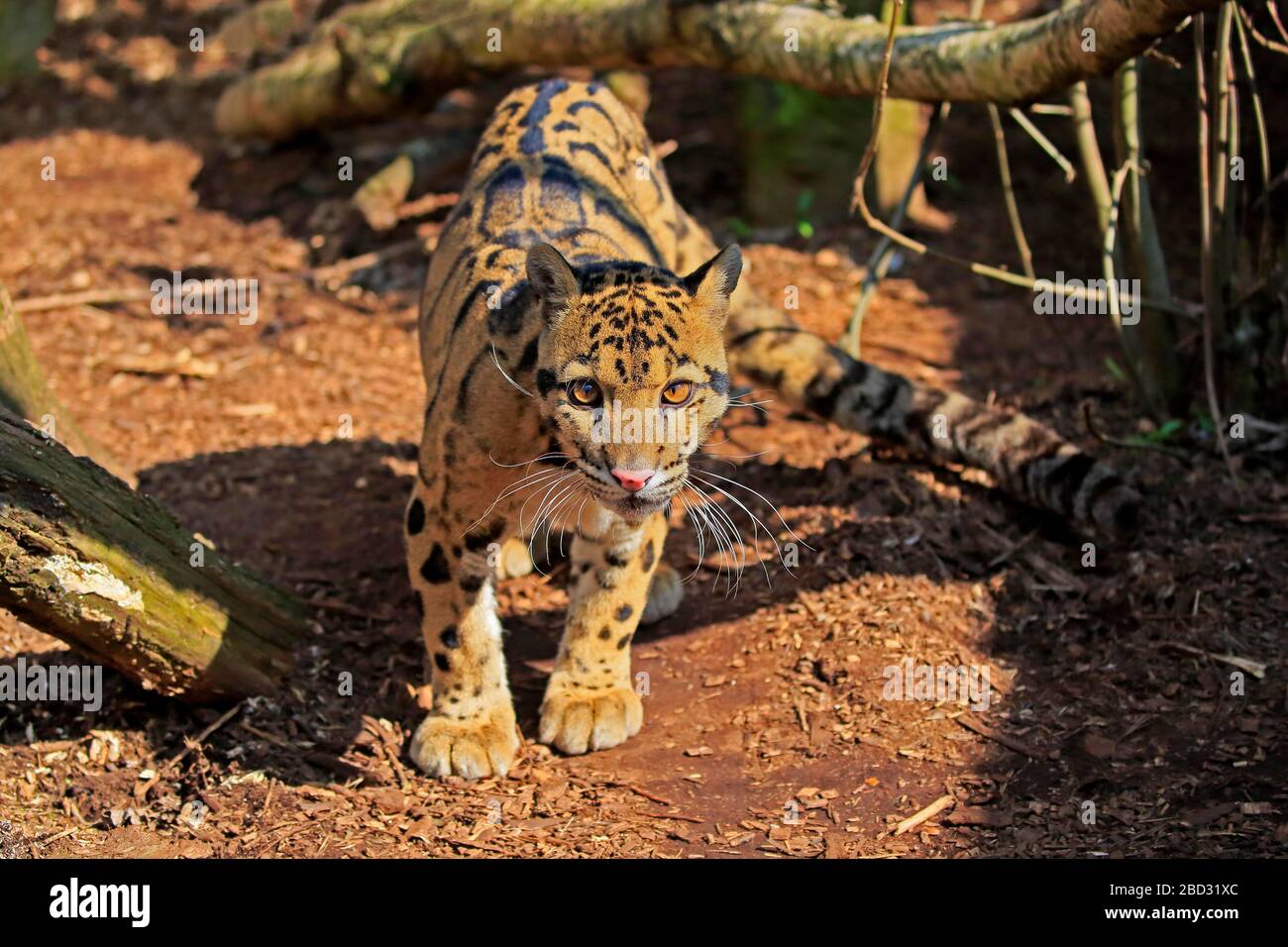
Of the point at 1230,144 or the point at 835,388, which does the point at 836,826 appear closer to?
the point at 835,388

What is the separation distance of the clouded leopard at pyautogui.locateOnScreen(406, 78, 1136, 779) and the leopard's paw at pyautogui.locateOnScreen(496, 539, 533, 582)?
0.69 metres

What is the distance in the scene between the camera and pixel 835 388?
21.3ft

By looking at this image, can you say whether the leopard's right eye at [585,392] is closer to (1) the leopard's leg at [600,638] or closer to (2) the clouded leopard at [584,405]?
(2) the clouded leopard at [584,405]

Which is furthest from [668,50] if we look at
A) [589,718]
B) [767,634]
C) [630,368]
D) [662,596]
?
[589,718]

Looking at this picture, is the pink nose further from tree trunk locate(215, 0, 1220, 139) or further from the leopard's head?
tree trunk locate(215, 0, 1220, 139)

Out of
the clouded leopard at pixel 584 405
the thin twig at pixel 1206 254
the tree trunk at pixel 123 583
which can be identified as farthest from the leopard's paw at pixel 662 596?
A: the thin twig at pixel 1206 254

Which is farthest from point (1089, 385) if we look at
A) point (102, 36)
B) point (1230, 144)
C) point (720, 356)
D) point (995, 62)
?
point (102, 36)

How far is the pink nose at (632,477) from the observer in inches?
170

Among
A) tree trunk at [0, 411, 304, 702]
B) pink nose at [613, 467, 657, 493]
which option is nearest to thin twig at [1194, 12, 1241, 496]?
pink nose at [613, 467, 657, 493]

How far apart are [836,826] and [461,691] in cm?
147

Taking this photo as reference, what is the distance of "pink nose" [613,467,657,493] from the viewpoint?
4.32 meters

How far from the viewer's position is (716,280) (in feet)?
15.3

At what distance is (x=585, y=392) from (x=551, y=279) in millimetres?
393

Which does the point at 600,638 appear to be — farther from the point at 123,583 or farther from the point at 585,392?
the point at 123,583
